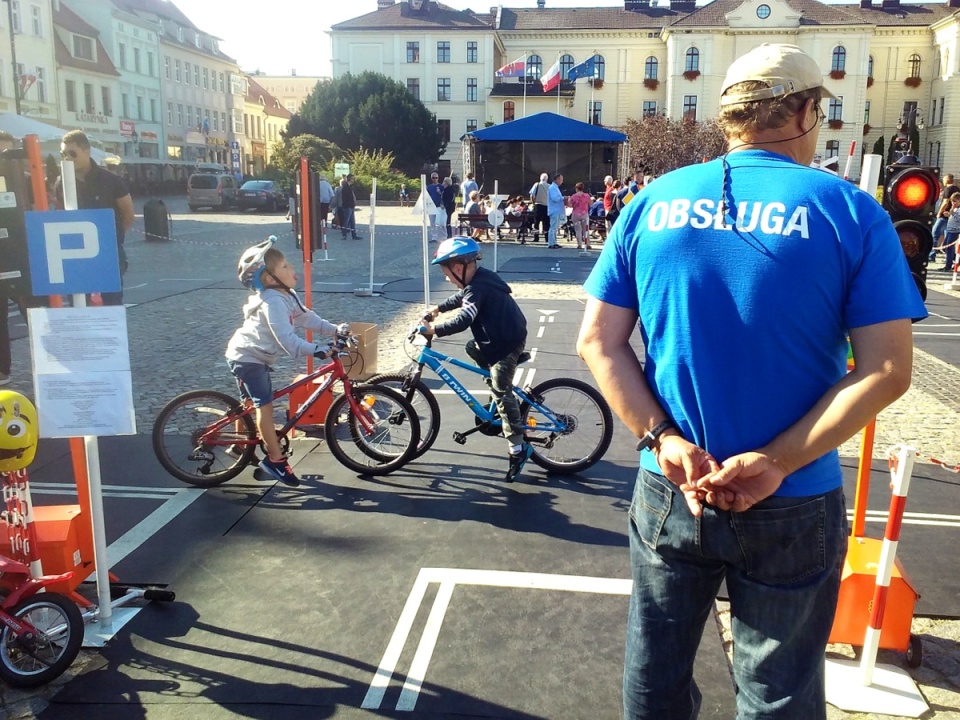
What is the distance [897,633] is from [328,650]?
231 cm

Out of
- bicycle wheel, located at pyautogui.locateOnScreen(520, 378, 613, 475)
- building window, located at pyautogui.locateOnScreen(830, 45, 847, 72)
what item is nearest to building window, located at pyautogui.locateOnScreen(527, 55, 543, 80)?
building window, located at pyautogui.locateOnScreen(830, 45, 847, 72)

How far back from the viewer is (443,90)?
76.8m

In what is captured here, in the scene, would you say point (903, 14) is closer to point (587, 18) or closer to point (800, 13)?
point (800, 13)

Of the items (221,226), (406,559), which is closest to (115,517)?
(406,559)

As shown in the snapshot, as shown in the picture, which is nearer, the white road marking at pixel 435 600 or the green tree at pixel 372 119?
the white road marking at pixel 435 600

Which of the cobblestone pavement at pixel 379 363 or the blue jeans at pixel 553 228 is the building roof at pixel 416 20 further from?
the cobblestone pavement at pixel 379 363

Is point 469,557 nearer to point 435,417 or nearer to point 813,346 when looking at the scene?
point 435,417

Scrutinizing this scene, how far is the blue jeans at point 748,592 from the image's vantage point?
1914 millimetres

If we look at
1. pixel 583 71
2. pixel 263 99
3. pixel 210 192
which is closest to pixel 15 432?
pixel 583 71

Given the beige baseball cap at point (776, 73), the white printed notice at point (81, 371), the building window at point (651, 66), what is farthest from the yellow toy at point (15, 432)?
the building window at point (651, 66)

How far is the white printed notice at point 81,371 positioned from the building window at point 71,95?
60.6 meters

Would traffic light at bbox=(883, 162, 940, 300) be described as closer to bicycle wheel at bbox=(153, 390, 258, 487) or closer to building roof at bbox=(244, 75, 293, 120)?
bicycle wheel at bbox=(153, 390, 258, 487)

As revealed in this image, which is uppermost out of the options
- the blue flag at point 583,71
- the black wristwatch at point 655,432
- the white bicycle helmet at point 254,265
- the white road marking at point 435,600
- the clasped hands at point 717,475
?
the blue flag at point 583,71

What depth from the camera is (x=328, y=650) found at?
3.62 metres
